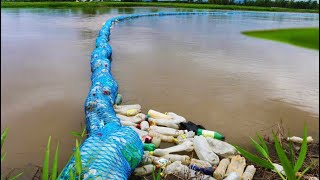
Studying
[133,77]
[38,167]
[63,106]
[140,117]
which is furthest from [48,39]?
[38,167]

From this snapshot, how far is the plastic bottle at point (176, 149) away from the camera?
14.5 ft

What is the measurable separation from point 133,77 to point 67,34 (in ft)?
28.0

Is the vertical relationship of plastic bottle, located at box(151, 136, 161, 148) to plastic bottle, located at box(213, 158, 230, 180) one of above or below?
above

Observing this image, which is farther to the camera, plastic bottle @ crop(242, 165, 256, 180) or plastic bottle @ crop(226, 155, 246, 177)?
plastic bottle @ crop(226, 155, 246, 177)

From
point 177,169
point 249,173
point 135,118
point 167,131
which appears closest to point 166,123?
point 167,131

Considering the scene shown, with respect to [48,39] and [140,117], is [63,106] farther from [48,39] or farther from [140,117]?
[48,39]

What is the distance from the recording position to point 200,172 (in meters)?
3.79

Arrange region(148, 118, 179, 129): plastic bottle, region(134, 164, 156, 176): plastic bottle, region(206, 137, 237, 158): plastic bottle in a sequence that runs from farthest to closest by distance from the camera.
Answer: region(148, 118, 179, 129): plastic bottle, region(206, 137, 237, 158): plastic bottle, region(134, 164, 156, 176): plastic bottle

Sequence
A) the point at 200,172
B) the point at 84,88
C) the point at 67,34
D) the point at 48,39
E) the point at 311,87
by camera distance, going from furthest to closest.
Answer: the point at 67,34 < the point at 48,39 < the point at 311,87 < the point at 84,88 < the point at 200,172

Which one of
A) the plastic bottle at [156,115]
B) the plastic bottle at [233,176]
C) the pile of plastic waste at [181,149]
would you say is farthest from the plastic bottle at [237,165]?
the plastic bottle at [156,115]

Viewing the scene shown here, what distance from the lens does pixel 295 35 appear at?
76 centimetres

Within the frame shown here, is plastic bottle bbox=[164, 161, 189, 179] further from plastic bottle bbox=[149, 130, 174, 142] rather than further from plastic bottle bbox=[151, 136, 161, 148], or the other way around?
plastic bottle bbox=[149, 130, 174, 142]

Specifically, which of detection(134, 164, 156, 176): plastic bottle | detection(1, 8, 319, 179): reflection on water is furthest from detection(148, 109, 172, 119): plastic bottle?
detection(134, 164, 156, 176): plastic bottle

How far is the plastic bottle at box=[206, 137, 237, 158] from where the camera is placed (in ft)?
14.8
